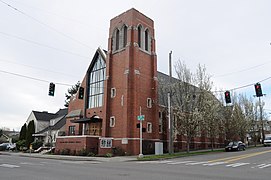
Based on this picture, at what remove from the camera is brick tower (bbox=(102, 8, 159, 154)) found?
33656 millimetres

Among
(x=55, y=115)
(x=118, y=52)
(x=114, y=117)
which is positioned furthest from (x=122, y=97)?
(x=55, y=115)

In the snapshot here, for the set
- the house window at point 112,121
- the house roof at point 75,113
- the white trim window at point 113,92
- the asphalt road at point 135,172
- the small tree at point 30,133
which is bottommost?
the asphalt road at point 135,172

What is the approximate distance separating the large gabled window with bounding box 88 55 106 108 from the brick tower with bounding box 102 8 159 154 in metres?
3.58

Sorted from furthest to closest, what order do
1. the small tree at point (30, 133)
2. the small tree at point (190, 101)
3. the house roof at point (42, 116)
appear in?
the house roof at point (42, 116) → the small tree at point (30, 133) → the small tree at point (190, 101)

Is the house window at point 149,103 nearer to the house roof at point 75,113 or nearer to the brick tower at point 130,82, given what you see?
the brick tower at point 130,82

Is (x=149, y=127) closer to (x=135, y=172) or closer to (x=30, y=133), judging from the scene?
(x=135, y=172)

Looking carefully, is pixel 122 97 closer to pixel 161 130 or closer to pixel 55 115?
pixel 161 130

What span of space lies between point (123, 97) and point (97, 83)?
29.3ft

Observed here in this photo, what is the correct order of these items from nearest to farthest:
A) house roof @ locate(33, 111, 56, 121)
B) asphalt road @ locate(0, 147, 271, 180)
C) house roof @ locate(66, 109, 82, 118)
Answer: asphalt road @ locate(0, 147, 271, 180), house roof @ locate(66, 109, 82, 118), house roof @ locate(33, 111, 56, 121)

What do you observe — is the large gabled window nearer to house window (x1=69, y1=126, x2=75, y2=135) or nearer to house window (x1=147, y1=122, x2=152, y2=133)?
house window (x1=69, y1=126, x2=75, y2=135)

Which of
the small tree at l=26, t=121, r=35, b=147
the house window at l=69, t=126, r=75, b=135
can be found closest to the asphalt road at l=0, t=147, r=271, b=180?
the house window at l=69, t=126, r=75, b=135

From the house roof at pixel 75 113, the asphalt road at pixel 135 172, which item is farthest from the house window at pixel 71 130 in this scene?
the asphalt road at pixel 135 172

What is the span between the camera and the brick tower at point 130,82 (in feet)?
110

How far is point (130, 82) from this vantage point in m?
34.8
